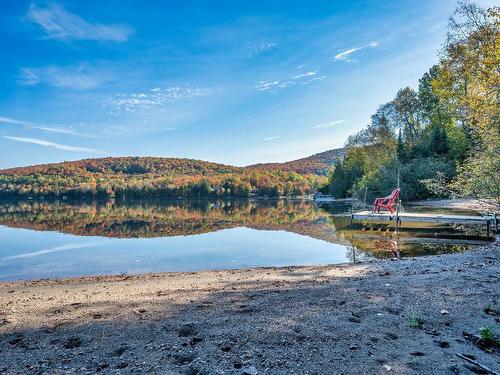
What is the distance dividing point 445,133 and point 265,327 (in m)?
43.3

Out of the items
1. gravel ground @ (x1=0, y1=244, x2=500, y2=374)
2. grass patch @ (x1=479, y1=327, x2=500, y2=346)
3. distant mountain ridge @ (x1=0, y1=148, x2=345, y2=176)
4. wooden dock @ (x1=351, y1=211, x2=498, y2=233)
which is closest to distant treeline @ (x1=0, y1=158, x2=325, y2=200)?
distant mountain ridge @ (x1=0, y1=148, x2=345, y2=176)

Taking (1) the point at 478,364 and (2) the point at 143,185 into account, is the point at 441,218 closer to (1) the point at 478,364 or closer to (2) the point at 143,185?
(1) the point at 478,364

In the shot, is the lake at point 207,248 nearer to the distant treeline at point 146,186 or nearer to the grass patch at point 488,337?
the grass patch at point 488,337

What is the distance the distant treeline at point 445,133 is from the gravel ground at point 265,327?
551 cm

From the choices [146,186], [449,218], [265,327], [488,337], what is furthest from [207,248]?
[146,186]

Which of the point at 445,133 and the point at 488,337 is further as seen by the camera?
the point at 445,133

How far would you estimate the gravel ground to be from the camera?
14.3ft

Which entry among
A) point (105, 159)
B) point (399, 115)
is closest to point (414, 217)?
point (399, 115)

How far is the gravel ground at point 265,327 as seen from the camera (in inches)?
171

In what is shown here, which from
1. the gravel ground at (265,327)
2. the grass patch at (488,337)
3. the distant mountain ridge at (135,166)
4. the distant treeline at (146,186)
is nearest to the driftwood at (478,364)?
the gravel ground at (265,327)

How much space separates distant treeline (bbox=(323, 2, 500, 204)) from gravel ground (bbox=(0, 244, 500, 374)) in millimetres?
5513

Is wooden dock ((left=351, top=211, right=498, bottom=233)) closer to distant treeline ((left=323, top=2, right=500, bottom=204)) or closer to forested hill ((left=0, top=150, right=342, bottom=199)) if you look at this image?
distant treeline ((left=323, top=2, right=500, bottom=204))

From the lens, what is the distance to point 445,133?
4162 centimetres

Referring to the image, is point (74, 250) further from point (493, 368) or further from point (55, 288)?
point (493, 368)
